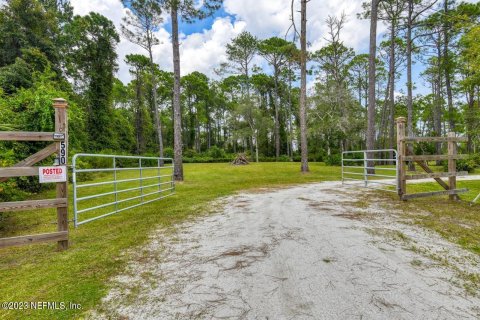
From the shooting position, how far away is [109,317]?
5.44 feet

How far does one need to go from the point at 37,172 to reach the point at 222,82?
116 ft

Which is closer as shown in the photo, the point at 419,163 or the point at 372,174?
the point at 419,163

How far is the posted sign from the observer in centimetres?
280

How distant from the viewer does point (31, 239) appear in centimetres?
276

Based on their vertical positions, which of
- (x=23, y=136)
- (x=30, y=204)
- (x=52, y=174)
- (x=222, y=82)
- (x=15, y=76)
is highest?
(x=222, y=82)

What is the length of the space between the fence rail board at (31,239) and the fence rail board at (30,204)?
0.33 metres

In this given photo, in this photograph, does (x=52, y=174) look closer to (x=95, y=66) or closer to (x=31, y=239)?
(x=31, y=239)

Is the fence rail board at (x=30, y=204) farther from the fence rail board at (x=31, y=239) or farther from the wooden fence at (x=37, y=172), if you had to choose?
the fence rail board at (x=31, y=239)

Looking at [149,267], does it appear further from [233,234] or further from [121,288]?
[233,234]

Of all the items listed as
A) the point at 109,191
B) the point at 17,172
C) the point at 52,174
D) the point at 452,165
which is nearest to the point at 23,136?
the point at 17,172

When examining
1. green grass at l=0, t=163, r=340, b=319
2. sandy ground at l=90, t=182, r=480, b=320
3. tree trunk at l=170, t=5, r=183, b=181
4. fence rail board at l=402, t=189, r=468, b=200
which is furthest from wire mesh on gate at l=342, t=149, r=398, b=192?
tree trunk at l=170, t=5, r=183, b=181

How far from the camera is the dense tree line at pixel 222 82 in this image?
9547 millimetres

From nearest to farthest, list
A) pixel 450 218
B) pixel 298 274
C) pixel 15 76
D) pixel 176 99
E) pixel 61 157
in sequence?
pixel 298 274 < pixel 61 157 < pixel 450 218 < pixel 176 99 < pixel 15 76

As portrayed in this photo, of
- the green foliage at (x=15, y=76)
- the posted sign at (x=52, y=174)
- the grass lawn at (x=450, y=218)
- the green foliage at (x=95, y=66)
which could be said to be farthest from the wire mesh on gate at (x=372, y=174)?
the green foliage at (x=95, y=66)
